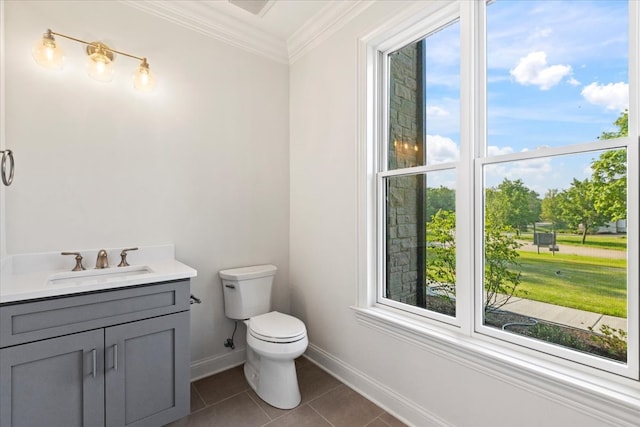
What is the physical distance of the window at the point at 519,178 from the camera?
1151 millimetres

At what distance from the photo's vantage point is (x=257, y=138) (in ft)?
8.11

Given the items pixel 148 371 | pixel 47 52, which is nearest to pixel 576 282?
pixel 148 371

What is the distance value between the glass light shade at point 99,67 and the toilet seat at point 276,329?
1.77 m

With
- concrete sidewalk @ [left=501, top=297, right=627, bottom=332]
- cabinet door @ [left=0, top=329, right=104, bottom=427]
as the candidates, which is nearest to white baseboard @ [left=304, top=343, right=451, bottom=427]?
concrete sidewalk @ [left=501, top=297, right=627, bottom=332]

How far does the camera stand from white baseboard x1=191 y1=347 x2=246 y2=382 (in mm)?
2154

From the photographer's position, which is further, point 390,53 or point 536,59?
point 390,53

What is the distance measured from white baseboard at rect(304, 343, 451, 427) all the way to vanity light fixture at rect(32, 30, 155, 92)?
2.21m

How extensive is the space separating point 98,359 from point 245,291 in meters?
0.94

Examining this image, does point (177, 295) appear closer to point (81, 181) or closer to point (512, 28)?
point (81, 181)

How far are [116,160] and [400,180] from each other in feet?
5.87

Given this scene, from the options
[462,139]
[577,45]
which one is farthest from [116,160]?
[577,45]

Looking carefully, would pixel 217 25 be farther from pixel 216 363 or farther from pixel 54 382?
pixel 216 363

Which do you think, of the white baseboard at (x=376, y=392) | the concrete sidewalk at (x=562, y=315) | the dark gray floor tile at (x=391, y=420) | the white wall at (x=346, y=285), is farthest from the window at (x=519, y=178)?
the dark gray floor tile at (x=391, y=420)

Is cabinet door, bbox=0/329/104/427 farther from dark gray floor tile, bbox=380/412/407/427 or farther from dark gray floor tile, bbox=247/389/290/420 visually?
dark gray floor tile, bbox=380/412/407/427
